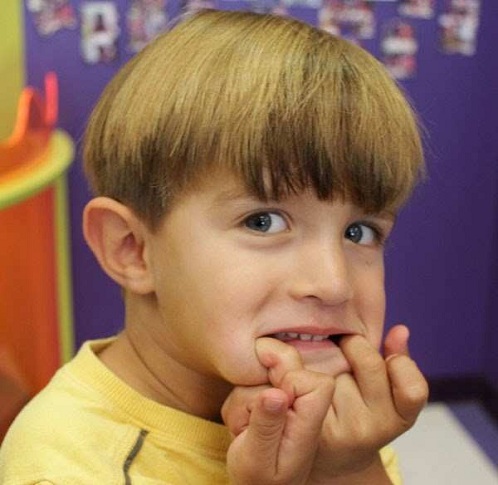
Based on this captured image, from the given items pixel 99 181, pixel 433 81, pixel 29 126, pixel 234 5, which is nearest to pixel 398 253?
pixel 433 81

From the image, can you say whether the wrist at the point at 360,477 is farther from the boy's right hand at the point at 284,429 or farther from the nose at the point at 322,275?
the nose at the point at 322,275

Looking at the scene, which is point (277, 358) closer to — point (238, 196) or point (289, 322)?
point (289, 322)

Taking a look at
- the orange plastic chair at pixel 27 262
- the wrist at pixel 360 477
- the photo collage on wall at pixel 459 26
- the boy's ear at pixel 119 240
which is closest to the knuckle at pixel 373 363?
the wrist at pixel 360 477

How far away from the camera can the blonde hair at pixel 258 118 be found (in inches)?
29.3

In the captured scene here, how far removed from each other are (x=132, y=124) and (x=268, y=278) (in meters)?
0.20

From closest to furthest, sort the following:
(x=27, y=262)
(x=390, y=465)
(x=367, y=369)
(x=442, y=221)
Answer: (x=367, y=369), (x=390, y=465), (x=27, y=262), (x=442, y=221)

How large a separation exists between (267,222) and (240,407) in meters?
0.16

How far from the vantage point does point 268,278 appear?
2.43ft

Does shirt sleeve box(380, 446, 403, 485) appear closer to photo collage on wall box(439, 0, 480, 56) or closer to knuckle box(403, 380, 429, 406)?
knuckle box(403, 380, 429, 406)

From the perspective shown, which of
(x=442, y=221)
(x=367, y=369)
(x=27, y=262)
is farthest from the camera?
(x=442, y=221)

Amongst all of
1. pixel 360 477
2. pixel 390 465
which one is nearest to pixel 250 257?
pixel 360 477

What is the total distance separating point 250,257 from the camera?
750 mm

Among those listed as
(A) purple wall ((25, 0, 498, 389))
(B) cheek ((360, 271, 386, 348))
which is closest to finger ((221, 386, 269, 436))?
(B) cheek ((360, 271, 386, 348))

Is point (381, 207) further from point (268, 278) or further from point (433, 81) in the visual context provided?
point (433, 81)
